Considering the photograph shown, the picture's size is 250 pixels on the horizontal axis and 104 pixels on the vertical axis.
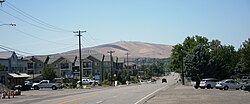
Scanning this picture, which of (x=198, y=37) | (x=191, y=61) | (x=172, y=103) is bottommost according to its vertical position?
(x=172, y=103)


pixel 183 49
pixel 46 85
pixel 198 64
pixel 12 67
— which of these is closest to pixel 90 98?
pixel 46 85

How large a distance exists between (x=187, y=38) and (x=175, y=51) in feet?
19.9

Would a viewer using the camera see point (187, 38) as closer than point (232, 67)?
No

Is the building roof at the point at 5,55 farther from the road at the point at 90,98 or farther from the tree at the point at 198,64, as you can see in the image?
the road at the point at 90,98

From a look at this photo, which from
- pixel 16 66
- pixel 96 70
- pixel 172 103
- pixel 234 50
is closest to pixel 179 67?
pixel 234 50

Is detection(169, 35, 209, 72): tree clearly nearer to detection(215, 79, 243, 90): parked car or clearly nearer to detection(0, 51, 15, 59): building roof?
detection(0, 51, 15, 59): building roof

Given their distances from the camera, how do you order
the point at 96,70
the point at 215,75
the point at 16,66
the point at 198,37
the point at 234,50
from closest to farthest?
1. the point at 215,75
2. the point at 16,66
3. the point at 198,37
4. the point at 234,50
5. the point at 96,70

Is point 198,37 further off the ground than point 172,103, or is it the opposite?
point 198,37

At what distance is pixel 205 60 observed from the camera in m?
82.6

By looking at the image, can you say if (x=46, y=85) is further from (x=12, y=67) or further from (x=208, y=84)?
(x=208, y=84)

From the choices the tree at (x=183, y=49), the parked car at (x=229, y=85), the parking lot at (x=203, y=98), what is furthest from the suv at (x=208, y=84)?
the tree at (x=183, y=49)

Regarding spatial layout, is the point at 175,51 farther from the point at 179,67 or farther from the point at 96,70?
the point at 96,70

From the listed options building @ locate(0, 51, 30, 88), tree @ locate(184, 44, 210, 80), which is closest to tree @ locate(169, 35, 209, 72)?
tree @ locate(184, 44, 210, 80)

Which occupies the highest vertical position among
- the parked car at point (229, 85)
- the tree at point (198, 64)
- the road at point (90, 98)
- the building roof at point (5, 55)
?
the building roof at point (5, 55)
